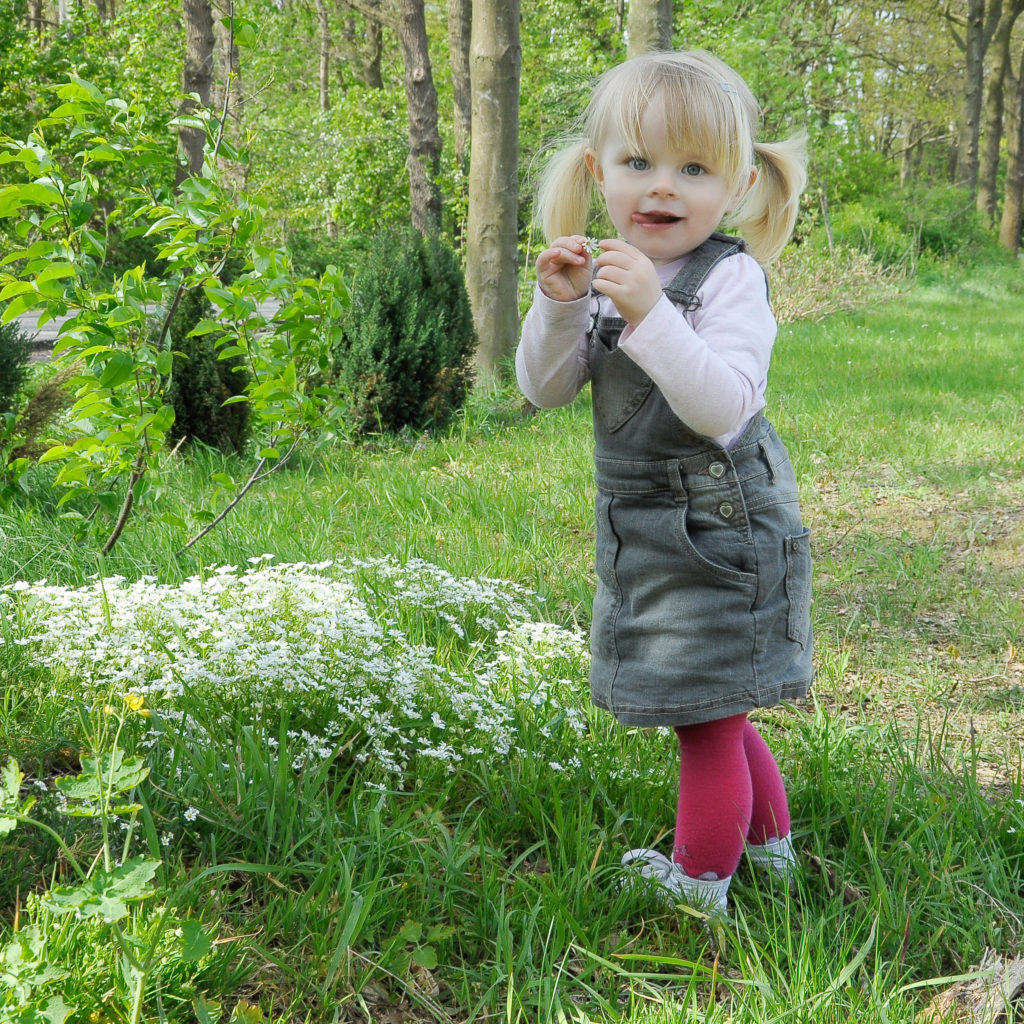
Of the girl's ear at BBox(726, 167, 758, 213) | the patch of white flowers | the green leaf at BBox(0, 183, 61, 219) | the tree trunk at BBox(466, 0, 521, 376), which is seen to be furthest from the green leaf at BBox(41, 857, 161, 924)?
the tree trunk at BBox(466, 0, 521, 376)

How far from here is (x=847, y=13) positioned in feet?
66.7

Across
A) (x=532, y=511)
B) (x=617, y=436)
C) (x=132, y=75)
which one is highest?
(x=132, y=75)

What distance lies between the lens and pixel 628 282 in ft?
5.64

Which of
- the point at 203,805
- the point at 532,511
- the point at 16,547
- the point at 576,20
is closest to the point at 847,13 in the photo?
the point at 576,20

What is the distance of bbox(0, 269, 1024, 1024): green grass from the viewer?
1718mm

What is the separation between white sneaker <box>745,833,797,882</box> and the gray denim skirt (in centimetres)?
36

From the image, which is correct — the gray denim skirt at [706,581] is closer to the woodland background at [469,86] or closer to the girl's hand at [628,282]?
the girl's hand at [628,282]

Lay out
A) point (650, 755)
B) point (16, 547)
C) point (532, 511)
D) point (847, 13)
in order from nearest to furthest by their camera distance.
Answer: point (650, 755) < point (16, 547) < point (532, 511) < point (847, 13)

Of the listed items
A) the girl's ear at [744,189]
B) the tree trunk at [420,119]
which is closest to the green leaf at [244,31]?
the girl's ear at [744,189]

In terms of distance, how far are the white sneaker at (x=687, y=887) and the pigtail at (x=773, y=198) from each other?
4.25 feet

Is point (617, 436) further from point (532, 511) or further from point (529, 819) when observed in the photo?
point (532, 511)

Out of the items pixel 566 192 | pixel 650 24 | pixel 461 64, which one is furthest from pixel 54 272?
pixel 461 64

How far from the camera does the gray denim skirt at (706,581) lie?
1.91 m

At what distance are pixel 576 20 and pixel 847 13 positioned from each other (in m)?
5.36
